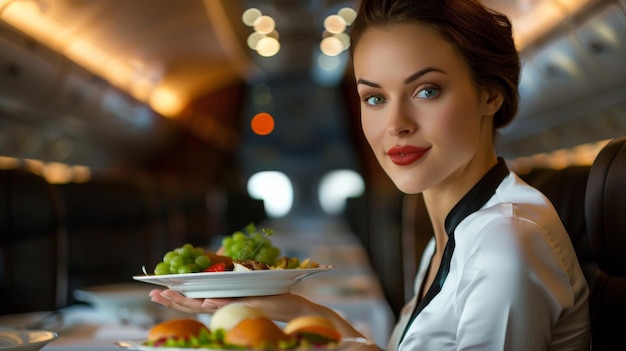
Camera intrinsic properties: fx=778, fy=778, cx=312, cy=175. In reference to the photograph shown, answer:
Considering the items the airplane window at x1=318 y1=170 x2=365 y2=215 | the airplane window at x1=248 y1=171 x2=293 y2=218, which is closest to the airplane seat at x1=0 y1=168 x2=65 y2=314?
the airplane window at x1=318 y1=170 x2=365 y2=215

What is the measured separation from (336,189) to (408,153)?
25941 mm

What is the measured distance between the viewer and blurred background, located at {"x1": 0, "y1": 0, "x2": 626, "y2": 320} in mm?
4582

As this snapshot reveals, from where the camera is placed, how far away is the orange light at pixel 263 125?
24.2 meters

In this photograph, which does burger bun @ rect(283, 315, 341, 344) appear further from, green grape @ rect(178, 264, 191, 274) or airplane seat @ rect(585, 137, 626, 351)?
airplane seat @ rect(585, 137, 626, 351)

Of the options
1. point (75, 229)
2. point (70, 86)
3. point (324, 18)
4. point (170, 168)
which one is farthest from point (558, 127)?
point (170, 168)

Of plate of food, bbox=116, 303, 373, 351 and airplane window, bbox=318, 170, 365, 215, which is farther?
airplane window, bbox=318, 170, 365, 215

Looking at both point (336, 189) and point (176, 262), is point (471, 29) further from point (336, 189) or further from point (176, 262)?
point (336, 189)

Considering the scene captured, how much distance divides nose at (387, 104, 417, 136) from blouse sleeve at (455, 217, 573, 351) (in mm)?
285

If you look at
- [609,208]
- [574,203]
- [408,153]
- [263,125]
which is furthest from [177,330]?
[263,125]

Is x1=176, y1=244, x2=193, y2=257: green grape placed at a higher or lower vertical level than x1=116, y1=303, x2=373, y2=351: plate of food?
higher

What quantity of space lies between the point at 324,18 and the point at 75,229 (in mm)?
6547

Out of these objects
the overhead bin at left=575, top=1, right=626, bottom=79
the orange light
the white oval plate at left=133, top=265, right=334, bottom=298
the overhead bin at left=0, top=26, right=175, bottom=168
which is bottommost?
the white oval plate at left=133, top=265, right=334, bottom=298

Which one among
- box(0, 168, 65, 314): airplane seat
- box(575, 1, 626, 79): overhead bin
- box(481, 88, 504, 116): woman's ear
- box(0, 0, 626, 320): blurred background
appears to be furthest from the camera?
box(575, 1, 626, 79): overhead bin

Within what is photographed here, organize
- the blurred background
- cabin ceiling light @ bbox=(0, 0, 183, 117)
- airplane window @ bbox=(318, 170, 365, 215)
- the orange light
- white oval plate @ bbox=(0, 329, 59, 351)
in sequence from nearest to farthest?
white oval plate @ bbox=(0, 329, 59, 351) < the blurred background < cabin ceiling light @ bbox=(0, 0, 183, 117) < the orange light < airplane window @ bbox=(318, 170, 365, 215)
